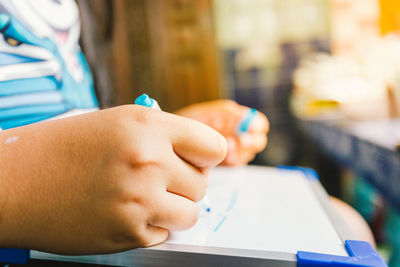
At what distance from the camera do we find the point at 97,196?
0.20 metres

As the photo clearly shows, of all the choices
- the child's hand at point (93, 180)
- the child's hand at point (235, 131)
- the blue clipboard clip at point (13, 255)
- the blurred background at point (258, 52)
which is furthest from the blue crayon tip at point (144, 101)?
the blurred background at point (258, 52)

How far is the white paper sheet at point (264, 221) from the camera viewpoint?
0.78ft

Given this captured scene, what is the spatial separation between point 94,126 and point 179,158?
0.07 m

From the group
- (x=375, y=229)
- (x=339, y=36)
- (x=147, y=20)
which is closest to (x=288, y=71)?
(x=339, y=36)

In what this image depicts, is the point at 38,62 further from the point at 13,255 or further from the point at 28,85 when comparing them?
the point at 13,255

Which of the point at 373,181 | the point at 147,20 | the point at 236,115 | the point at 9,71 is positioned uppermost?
the point at 147,20

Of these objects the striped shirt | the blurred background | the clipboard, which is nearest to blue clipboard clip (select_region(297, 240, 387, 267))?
the clipboard

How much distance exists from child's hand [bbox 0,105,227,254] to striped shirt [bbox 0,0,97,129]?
0.38 feet

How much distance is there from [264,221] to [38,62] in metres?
0.32

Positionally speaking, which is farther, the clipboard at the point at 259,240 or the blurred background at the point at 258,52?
the blurred background at the point at 258,52

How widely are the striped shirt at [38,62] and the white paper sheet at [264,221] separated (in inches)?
8.7

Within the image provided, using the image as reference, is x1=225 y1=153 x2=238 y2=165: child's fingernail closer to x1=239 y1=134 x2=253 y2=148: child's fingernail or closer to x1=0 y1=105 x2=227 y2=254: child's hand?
x1=239 y1=134 x2=253 y2=148: child's fingernail

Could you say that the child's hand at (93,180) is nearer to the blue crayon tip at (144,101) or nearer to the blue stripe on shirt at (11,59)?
the blue crayon tip at (144,101)

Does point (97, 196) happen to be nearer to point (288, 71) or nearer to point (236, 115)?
point (236, 115)
